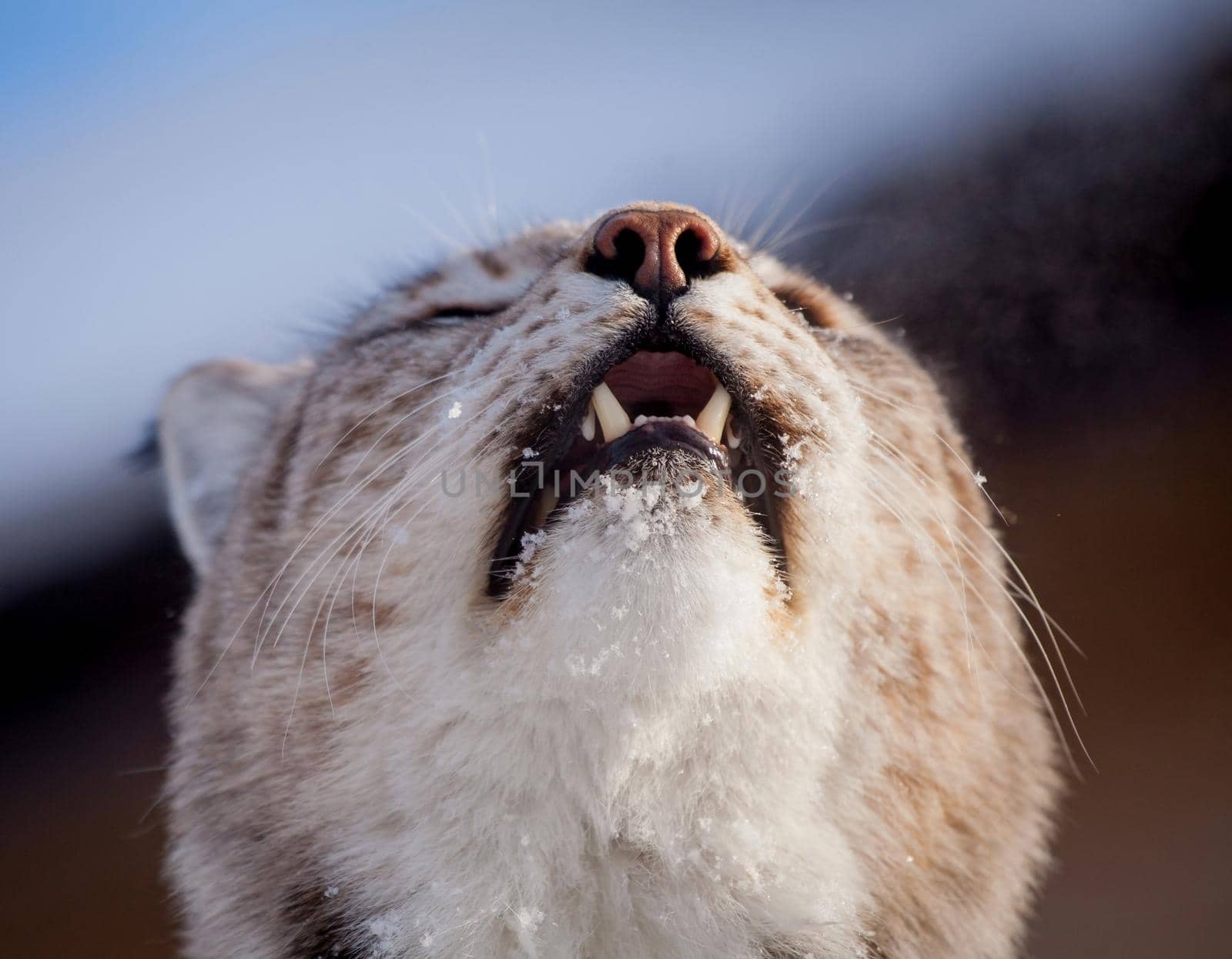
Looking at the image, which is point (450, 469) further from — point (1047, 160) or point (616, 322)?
point (1047, 160)

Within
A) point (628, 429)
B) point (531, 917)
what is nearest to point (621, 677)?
point (628, 429)

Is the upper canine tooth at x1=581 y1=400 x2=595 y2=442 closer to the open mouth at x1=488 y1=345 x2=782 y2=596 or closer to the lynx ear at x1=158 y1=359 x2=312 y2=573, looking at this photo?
the open mouth at x1=488 y1=345 x2=782 y2=596

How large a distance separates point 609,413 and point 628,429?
0.22ft

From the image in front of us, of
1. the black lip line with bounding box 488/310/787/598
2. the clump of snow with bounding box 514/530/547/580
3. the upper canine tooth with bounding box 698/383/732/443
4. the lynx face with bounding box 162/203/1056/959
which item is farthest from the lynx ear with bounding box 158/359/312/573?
the upper canine tooth with bounding box 698/383/732/443

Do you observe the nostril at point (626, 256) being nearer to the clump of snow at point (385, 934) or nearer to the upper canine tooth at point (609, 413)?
the upper canine tooth at point (609, 413)

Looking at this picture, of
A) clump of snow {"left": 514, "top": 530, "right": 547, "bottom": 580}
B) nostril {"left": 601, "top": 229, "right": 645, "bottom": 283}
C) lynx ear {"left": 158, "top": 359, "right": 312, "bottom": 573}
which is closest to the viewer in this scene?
clump of snow {"left": 514, "top": 530, "right": 547, "bottom": 580}

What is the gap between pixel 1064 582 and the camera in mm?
2408

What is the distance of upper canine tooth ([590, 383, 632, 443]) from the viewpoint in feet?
4.56

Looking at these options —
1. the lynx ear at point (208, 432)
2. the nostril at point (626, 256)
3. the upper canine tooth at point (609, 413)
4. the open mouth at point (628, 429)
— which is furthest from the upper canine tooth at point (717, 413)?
the lynx ear at point (208, 432)

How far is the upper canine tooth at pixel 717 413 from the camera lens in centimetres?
144

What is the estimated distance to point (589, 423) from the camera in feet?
4.75

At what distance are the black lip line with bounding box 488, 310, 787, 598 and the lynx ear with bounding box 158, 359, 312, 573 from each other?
4.77ft

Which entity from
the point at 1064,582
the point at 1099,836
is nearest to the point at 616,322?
the point at 1064,582

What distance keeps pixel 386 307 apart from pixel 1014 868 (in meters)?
2.13
